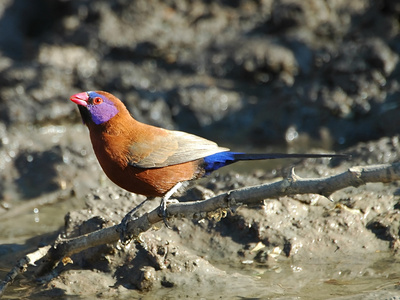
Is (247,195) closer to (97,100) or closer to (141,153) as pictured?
(141,153)

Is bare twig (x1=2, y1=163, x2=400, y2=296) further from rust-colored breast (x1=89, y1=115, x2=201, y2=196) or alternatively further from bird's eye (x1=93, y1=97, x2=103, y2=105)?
bird's eye (x1=93, y1=97, x2=103, y2=105)

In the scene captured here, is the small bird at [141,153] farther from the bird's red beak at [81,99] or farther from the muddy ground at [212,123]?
the muddy ground at [212,123]

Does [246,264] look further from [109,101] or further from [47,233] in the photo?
[47,233]

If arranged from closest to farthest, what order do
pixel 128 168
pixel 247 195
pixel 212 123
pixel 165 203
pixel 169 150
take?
pixel 247 195, pixel 165 203, pixel 128 168, pixel 169 150, pixel 212 123

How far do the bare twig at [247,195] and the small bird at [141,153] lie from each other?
1.30ft

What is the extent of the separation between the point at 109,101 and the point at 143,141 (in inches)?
15.4

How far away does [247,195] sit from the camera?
335 cm

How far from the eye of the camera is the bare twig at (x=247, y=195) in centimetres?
298

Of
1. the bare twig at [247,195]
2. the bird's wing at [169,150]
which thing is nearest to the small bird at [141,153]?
the bird's wing at [169,150]

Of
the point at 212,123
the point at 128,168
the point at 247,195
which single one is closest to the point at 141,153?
the point at 128,168

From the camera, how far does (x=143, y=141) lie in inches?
179

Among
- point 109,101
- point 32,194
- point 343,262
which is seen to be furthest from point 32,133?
point 343,262

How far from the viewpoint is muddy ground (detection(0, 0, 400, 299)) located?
4469mm

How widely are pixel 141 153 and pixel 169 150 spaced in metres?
0.29
